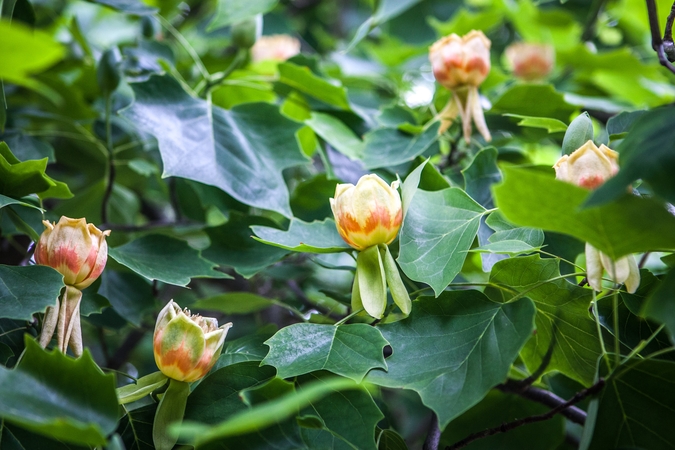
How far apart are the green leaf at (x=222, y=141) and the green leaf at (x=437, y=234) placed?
19cm

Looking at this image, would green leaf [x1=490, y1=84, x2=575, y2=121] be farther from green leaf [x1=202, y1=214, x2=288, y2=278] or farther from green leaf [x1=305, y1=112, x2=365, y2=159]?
green leaf [x1=202, y1=214, x2=288, y2=278]

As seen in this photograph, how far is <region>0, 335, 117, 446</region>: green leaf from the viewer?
1.36 feet

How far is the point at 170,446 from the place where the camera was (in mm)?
521

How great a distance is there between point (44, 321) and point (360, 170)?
0.50 m

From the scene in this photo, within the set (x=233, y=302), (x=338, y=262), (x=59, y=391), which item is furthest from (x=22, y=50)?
(x=338, y=262)

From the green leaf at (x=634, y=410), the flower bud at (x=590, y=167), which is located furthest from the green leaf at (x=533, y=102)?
the green leaf at (x=634, y=410)

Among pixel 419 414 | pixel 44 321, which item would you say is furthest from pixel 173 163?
pixel 419 414

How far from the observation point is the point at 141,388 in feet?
1.77

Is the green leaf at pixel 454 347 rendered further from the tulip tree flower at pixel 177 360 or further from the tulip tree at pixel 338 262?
the tulip tree flower at pixel 177 360

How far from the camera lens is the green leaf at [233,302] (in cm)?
72

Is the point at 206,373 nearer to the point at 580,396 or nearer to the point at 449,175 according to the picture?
the point at 580,396

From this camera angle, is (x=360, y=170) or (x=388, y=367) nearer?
(x=388, y=367)

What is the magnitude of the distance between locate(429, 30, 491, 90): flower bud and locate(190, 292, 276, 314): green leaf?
39cm

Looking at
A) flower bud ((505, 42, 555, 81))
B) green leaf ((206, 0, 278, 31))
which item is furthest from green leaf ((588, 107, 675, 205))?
flower bud ((505, 42, 555, 81))
